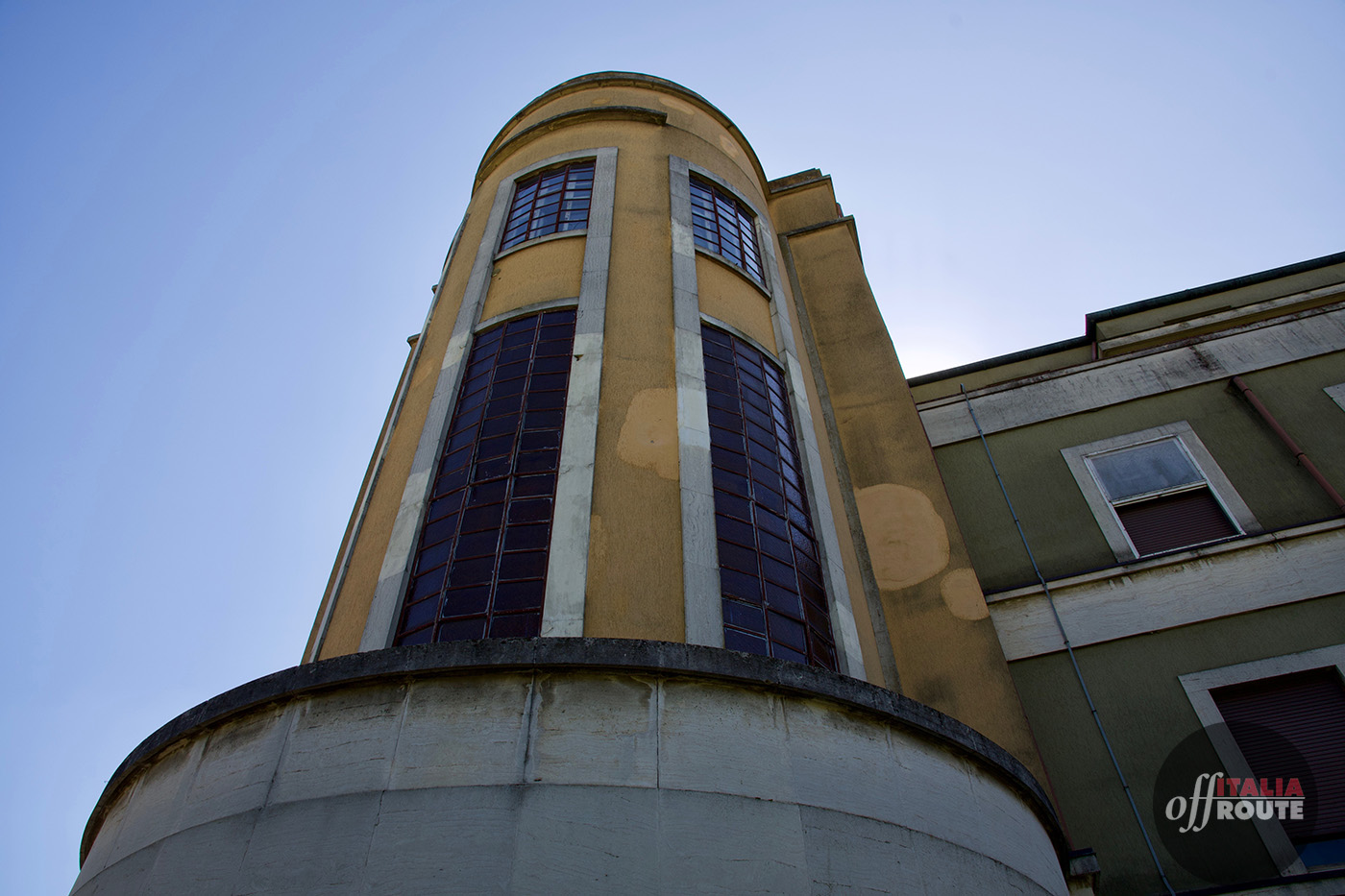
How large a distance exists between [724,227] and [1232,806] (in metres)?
10.5

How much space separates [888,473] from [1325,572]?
535 cm

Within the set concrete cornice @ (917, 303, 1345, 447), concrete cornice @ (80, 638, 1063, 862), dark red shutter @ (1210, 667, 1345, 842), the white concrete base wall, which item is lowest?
the white concrete base wall

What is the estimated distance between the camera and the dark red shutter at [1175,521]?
468 inches

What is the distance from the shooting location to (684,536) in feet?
28.6

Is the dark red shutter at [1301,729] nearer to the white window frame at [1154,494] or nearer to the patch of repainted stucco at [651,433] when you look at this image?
the white window frame at [1154,494]

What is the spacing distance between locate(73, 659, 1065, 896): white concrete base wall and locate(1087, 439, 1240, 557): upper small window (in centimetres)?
665

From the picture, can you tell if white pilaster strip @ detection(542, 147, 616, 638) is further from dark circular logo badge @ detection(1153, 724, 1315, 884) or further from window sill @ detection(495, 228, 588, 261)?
dark circular logo badge @ detection(1153, 724, 1315, 884)

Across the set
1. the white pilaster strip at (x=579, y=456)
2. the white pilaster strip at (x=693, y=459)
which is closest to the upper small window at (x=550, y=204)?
the white pilaster strip at (x=579, y=456)

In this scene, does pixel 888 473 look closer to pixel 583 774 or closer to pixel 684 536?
pixel 684 536

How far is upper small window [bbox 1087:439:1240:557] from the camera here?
1194cm

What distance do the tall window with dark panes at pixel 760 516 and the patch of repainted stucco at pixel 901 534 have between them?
1771mm

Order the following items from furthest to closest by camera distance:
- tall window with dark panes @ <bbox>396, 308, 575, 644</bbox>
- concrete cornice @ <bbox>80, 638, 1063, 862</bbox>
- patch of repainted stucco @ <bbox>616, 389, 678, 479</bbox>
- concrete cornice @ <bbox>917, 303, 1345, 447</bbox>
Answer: concrete cornice @ <bbox>917, 303, 1345, 447</bbox> < patch of repainted stucco @ <bbox>616, 389, 678, 479</bbox> < tall window with dark panes @ <bbox>396, 308, 575, 644</bbox> < concrete cornice @ <bbox>80, 638, 1063, 862</bbox>

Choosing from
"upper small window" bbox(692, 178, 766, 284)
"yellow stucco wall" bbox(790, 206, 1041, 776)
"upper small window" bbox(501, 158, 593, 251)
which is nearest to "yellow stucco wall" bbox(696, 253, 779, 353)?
"upper small window" bbox(692, 178, 766, 284)

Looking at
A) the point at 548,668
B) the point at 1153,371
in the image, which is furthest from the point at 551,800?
the point at 1153,371
